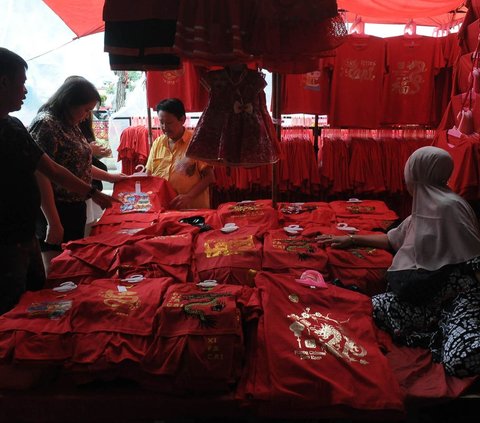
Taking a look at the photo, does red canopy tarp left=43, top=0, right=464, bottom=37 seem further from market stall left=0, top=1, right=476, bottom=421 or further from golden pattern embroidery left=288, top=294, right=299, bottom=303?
golden pattern embroidery left=288, top=294, right=299, bottom=303

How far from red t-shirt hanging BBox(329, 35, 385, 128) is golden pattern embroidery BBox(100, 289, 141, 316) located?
3.10 meters

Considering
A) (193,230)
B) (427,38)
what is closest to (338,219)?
(193,230)

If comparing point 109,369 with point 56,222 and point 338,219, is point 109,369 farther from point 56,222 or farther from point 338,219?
point 338,219

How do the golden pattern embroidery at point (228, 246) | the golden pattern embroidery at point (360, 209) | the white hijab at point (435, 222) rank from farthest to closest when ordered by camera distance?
the golden pattern embroidery at point (360, 209) → the golden pattern embroidery at point (228, 246) → the white hijab at point (435, 222)

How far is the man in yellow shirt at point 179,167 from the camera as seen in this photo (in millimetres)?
3156

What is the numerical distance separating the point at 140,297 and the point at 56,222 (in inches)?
28.6

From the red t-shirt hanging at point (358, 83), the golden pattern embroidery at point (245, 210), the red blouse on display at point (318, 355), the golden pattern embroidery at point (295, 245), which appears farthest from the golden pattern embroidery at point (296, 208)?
the red t-shirt hanging at point (358, 83)

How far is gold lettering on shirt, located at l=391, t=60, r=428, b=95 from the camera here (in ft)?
13.6

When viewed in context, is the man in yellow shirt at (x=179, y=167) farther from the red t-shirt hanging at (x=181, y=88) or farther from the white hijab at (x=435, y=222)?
the white hijab at (x=435, y=222)

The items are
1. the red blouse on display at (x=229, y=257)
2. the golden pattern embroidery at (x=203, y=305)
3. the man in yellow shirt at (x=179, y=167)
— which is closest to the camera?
the golden pattern embroidery at (x=203, y=305)

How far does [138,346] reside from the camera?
153cm

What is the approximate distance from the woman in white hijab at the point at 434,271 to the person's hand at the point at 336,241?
0.94 feet

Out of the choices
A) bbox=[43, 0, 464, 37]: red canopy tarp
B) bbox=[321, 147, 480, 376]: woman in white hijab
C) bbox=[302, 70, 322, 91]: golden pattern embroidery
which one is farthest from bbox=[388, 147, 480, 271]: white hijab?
bbox=[302, 70, 322, 91]: golden pattern embroidery

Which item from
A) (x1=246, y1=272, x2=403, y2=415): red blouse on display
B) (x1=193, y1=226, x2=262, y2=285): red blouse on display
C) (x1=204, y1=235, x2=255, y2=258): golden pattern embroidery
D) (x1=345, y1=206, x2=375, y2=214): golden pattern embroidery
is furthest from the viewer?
(x1=345, y1=206, x2=375, y2=214): golden pattern embroidery
